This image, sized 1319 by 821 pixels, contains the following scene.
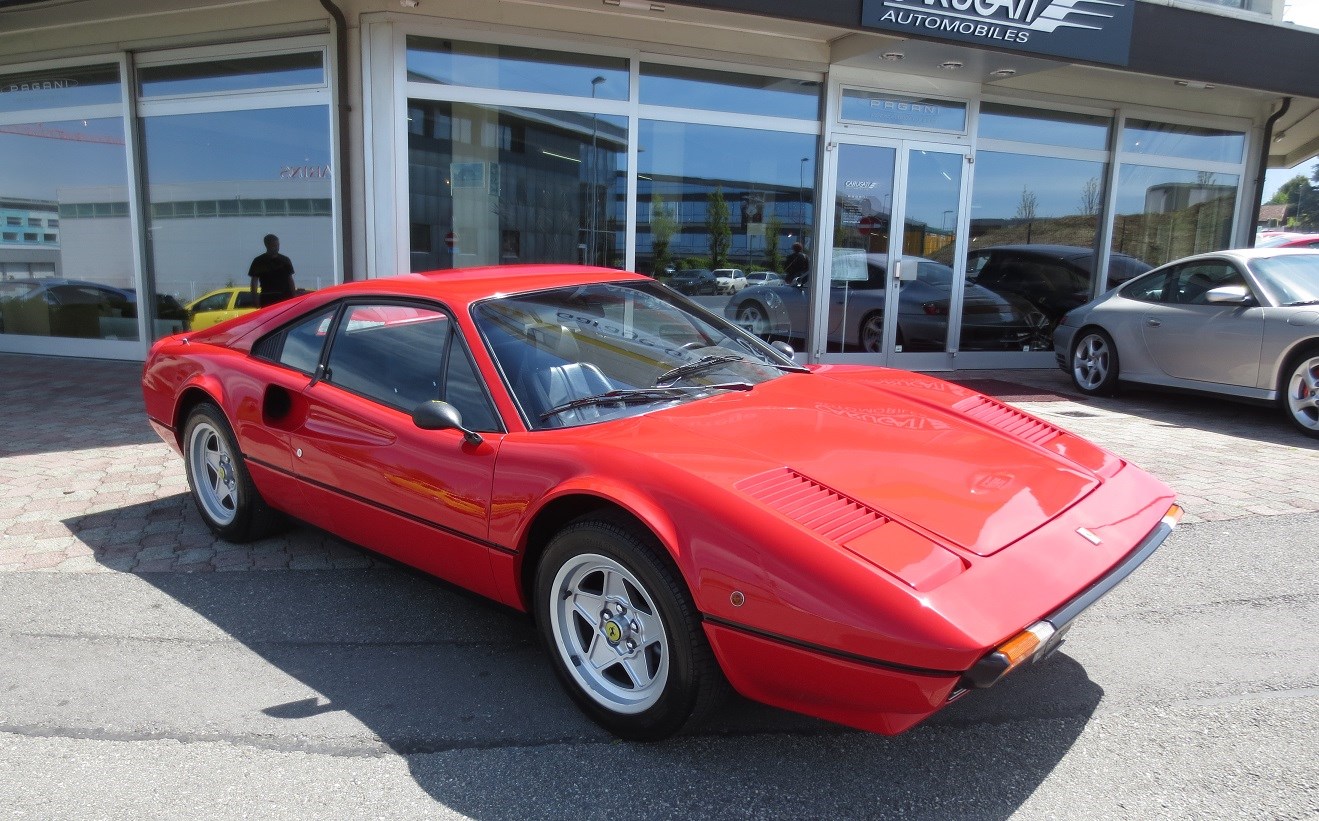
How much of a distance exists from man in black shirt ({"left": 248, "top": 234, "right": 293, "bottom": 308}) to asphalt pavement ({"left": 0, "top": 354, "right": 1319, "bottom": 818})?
5.03 meters

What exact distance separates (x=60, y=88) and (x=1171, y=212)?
13339mm

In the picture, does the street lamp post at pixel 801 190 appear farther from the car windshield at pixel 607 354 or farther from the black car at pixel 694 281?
the car windshield at pixel 607 354

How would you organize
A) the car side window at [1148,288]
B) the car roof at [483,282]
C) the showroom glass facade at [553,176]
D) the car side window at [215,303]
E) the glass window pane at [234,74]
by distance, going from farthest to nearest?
the car side window at [215,303] < the glass window pane at [234,74] < the showroom glass facade at [553,176] < the car side window at [1148,288] < the car roof at [483,282]

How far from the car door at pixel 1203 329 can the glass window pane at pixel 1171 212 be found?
10.8ft

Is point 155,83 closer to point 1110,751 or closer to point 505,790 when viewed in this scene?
point 505,790

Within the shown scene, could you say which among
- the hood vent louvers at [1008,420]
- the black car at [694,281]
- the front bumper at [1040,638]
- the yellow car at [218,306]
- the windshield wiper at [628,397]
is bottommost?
the front bumper at [1040,638]

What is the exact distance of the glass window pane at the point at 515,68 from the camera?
25.8 ft

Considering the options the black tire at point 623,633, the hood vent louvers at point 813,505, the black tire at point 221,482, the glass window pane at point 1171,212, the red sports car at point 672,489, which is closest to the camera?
the red sports car at point 672,489

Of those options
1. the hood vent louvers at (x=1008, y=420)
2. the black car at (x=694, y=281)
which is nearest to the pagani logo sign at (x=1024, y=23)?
the black car at (x=694, y=281)

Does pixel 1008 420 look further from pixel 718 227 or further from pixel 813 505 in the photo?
pixel 718 227

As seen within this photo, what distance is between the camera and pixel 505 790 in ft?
7.64

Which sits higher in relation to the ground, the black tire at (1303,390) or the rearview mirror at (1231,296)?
the rearview mirror at (1231,296)

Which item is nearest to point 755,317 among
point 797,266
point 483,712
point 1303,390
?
point 797,266

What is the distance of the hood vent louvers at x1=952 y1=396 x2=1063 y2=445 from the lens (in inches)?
126
